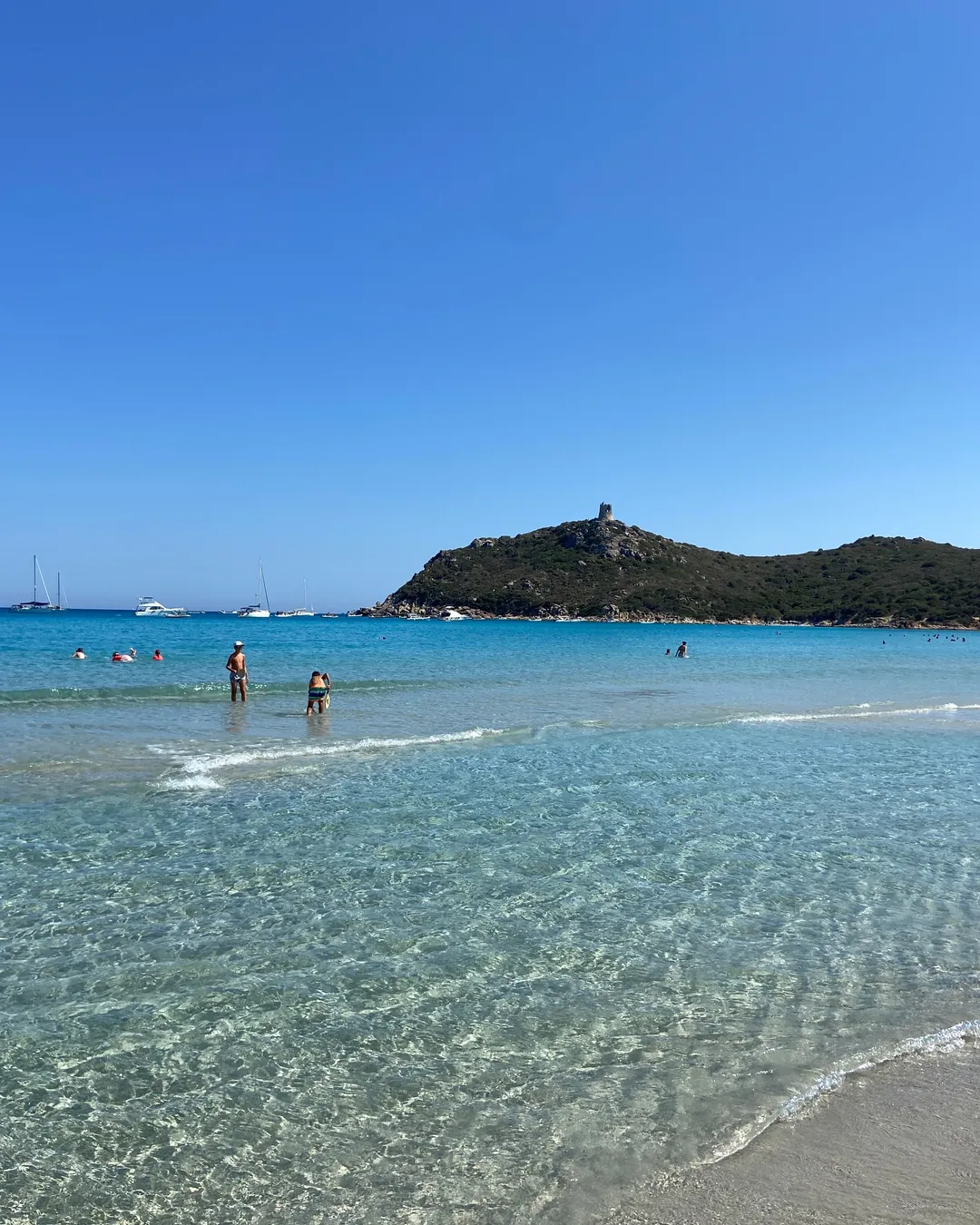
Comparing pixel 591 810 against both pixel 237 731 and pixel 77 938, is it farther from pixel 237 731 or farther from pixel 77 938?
pixel 237 731

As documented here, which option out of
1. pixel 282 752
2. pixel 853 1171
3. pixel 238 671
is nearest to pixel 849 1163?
pixel 853 1171

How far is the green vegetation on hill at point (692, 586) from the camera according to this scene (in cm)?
15550

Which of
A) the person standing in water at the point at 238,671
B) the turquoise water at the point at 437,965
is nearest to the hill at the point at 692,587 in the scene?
the person standing in water at the point at 238,671

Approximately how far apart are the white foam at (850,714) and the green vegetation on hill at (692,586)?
125187 mm

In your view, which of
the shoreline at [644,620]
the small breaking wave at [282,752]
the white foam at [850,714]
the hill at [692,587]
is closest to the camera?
the small breaking wave at [282,752]

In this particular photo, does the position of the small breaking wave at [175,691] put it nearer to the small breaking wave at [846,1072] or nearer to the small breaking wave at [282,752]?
the small breaking wave at [282,752]

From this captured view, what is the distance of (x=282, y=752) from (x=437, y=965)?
41.1ft

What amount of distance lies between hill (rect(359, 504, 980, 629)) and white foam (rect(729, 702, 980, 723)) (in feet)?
409

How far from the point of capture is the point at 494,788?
1492 centimetres

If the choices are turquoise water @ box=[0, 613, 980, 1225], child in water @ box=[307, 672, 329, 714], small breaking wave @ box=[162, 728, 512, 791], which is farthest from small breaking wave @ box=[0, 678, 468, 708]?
small breaking wave @ box=[162, 728, 512, 791]

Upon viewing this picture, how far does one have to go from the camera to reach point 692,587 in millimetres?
178000

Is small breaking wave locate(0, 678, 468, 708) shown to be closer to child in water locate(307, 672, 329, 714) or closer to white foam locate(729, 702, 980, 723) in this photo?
child in water locate(307, 672, 329, 714)

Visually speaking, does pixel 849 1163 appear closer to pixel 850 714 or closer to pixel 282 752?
pixel 282 752

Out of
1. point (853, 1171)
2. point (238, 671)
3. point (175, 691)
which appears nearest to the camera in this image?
point (853, 1171)
